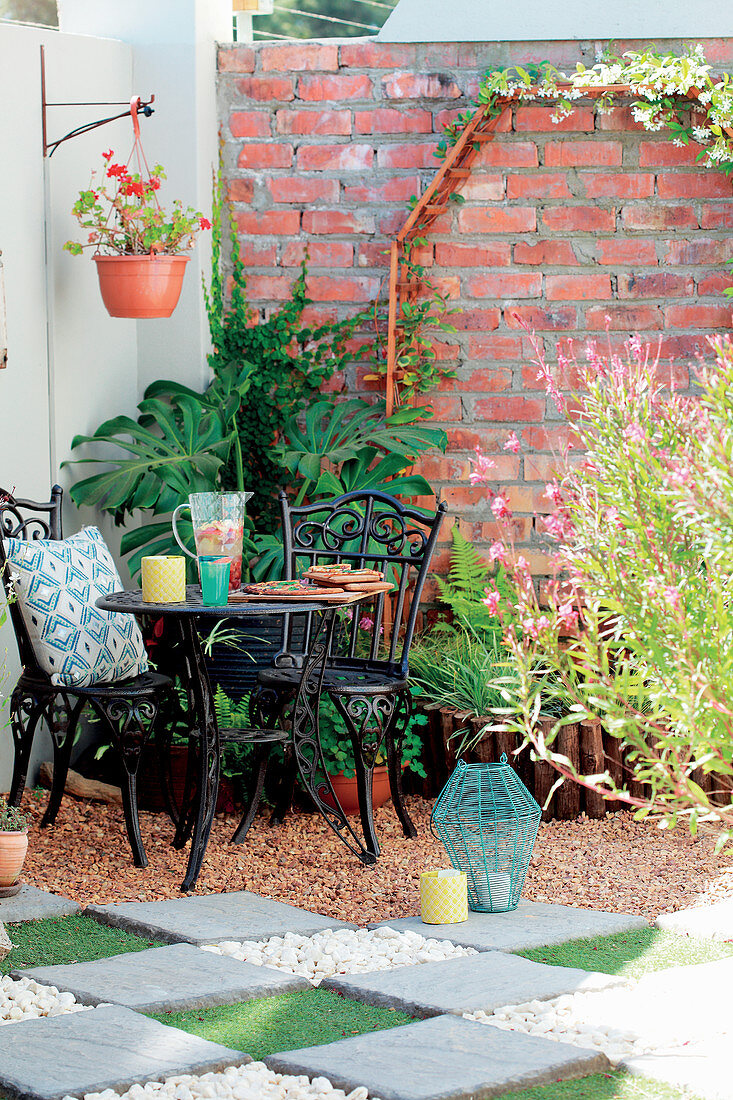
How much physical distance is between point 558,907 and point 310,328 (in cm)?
251

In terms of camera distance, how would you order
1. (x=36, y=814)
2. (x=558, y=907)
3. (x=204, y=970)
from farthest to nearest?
(x=36, y=814) < (x=558, y=907) < (x=204, y=970)

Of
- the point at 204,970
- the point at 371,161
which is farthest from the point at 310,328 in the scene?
the point at 204,970

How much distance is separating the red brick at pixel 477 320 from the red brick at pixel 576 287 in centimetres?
20

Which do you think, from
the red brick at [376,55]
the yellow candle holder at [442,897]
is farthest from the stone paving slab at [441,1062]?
the red brick at [376,55]

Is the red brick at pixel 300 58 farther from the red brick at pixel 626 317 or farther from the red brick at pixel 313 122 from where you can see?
the red brick at pixel 626 317

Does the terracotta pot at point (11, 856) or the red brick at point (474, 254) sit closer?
the terracotta pot at point (11, 856)

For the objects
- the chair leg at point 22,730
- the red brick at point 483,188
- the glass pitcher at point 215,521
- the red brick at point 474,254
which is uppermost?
the red brick at point 483,188

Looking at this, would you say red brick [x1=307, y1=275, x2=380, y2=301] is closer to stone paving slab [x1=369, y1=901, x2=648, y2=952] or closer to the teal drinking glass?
the teal drinking glass

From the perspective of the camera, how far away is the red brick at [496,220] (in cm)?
480

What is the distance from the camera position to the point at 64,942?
2.96 meters

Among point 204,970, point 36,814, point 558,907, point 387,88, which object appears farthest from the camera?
point 387,88

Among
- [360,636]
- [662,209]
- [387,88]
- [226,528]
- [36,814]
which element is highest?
[387,88]

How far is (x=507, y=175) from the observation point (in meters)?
4.79

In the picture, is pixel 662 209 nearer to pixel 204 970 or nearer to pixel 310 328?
pixel 310 328
